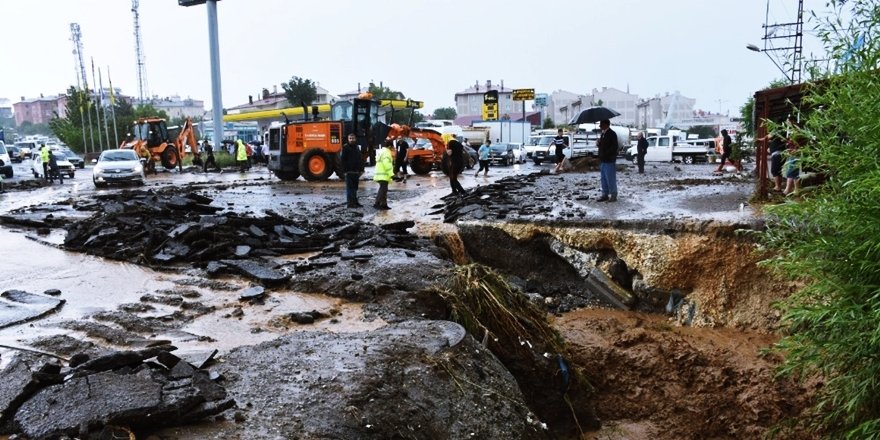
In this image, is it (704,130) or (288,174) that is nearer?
(288,174)

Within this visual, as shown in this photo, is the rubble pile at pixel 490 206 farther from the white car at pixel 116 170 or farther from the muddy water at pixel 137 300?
the white car at pixel 116 170

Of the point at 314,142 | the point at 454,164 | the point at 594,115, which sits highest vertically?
the point at 594,115

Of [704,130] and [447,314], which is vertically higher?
[704,130]

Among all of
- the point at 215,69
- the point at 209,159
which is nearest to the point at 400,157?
the point at 209,159

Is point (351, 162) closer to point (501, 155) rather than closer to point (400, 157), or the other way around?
point (400, 157)

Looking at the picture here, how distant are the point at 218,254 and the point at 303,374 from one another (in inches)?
202

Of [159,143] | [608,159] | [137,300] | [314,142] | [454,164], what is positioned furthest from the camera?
[159,143]

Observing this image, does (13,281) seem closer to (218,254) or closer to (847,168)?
(218,254)

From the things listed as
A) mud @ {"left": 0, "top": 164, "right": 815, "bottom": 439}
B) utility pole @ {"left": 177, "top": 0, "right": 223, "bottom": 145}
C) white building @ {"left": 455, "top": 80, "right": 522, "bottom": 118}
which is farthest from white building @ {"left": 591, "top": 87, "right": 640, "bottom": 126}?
mud @ {"left": 0, "top": 164, "right": 815, "bottom": 439}

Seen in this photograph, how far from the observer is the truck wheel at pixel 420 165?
26.1m

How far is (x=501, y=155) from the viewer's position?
1352 inches

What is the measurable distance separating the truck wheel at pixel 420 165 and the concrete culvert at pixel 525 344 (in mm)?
19267

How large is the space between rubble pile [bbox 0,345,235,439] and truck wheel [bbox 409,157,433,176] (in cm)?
2193

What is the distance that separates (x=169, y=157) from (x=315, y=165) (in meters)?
12.7
